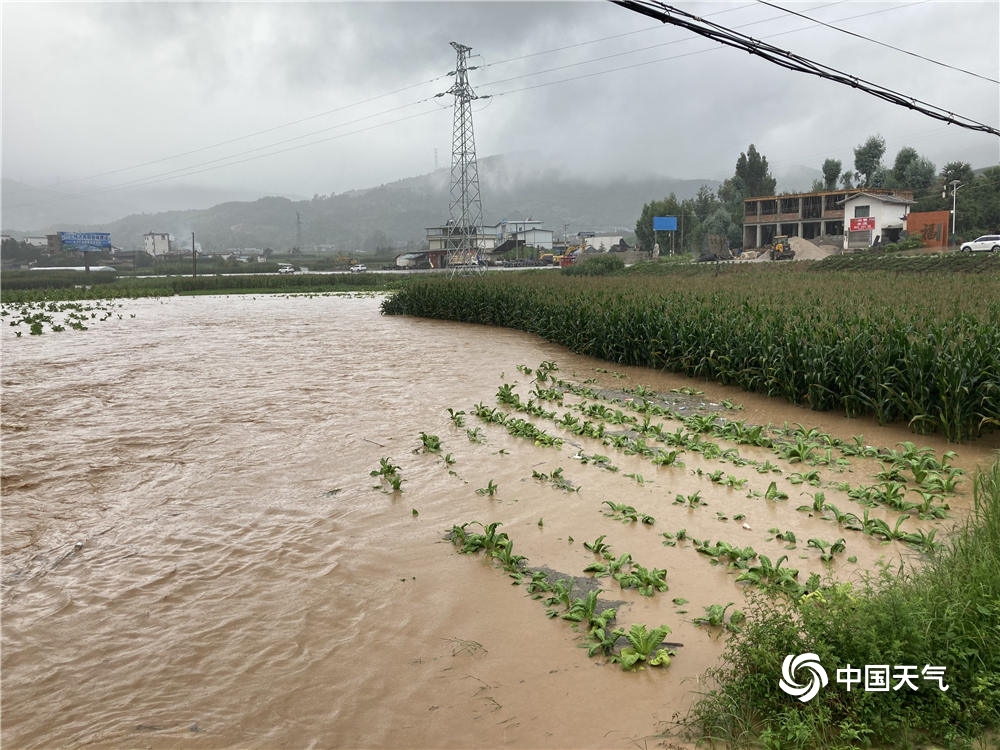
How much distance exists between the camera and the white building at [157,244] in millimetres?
132875

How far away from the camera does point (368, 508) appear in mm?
7543

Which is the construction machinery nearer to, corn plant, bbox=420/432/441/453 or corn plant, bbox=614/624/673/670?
corn plant, bbox=420/432/441/453

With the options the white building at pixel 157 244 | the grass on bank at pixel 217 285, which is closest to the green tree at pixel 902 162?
the grass on bank at pixel 217 285

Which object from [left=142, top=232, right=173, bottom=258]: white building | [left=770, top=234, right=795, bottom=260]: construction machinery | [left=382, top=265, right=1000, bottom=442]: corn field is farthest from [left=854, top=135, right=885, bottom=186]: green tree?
[left=142, top=232, right=173, bottom=258]: white building

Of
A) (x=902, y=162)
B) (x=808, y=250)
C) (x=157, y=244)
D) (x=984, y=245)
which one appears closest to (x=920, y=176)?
(x=902, y=162)

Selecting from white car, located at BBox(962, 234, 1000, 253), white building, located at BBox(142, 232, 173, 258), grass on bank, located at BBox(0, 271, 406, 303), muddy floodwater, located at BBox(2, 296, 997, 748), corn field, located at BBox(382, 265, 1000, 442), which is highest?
white building, located at BBox(142, 232, 173, 258)

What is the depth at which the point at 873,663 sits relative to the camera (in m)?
3.54

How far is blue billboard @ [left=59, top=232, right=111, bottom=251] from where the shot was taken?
264 ft

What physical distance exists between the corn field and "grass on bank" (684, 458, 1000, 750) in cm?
673

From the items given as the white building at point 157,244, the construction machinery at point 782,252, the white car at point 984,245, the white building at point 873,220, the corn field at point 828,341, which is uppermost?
the white building at point 157,244

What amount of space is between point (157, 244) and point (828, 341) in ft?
493

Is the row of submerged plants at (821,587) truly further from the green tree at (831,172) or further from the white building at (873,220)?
the green tree at (831,172)

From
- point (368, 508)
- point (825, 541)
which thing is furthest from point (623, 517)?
point (368, 508)

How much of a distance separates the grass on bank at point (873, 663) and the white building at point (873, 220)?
219 feet
